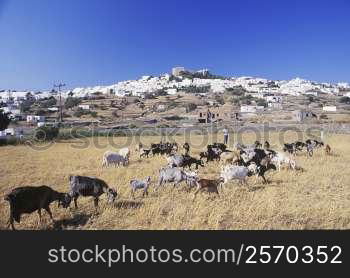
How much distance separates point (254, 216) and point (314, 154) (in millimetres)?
13932

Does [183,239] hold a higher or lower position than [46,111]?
lower

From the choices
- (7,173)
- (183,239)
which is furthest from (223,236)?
(7,173)

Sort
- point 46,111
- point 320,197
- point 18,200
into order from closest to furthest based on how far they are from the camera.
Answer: point 18,200, point 320,197, point 46,111

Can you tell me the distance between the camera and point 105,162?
57.6 feet

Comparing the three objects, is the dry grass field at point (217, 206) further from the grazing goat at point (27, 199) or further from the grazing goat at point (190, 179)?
the grazing goat at point (27, 199)

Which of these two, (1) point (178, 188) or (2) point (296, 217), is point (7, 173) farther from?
(2) point (296, 217)

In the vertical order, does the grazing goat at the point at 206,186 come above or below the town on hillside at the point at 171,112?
below

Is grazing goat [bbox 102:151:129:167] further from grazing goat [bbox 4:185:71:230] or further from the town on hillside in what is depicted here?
the town on hillside

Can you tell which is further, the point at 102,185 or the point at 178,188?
the point at 178,188

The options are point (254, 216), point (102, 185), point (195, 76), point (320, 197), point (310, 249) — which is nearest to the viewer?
point (310, 249)

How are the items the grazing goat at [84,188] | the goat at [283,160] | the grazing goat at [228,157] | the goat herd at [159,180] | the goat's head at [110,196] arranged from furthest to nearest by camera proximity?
the grazing goat at [228,157] < the goat at [283,160] < the goat's head at [110,196] < the grazing goat at [84,188] < the goat herd at [159,180]

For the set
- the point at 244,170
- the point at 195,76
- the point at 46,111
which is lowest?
the point at 244,170

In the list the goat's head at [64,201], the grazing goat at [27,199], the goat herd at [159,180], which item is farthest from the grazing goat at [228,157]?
the grazing goat at [27,199]

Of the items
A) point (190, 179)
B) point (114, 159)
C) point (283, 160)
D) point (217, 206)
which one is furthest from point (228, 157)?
point (217, 206)
